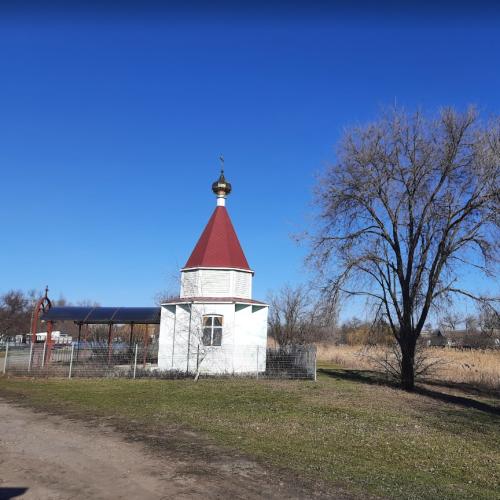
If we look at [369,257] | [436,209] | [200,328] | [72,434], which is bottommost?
[72,434]

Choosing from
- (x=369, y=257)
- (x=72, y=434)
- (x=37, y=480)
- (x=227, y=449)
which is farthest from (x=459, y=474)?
(x=369, y=257)

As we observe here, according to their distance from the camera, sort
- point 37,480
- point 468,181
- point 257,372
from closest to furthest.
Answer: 1. point 37,480
2. point 468,181
3. point 257,372

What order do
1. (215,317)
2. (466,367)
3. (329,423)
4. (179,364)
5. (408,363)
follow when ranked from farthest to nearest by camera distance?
(466,367) → (215,317) → (179,364) → (408,363) → (329,423)

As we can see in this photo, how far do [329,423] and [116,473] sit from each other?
18.5 ft

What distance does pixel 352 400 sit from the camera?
14922 mm

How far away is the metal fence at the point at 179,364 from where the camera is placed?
20750 mm

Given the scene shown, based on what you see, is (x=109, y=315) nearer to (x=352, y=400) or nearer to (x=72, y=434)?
(x=352, y=400)

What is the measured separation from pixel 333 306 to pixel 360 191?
184 inches

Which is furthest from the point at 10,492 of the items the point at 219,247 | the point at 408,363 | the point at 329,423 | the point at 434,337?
the point at 434,337

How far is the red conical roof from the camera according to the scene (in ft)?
76.4

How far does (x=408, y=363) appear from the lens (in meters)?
19.2

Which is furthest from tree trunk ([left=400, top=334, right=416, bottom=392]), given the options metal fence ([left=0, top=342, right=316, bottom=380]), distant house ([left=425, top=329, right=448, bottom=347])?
distant house ([left=425, top=329, right=448, bottom=347])

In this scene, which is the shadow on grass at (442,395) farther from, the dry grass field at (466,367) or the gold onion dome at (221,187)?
the gold onion dome at (221,187)

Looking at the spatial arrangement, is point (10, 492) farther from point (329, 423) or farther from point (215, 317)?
point (215, 317)
